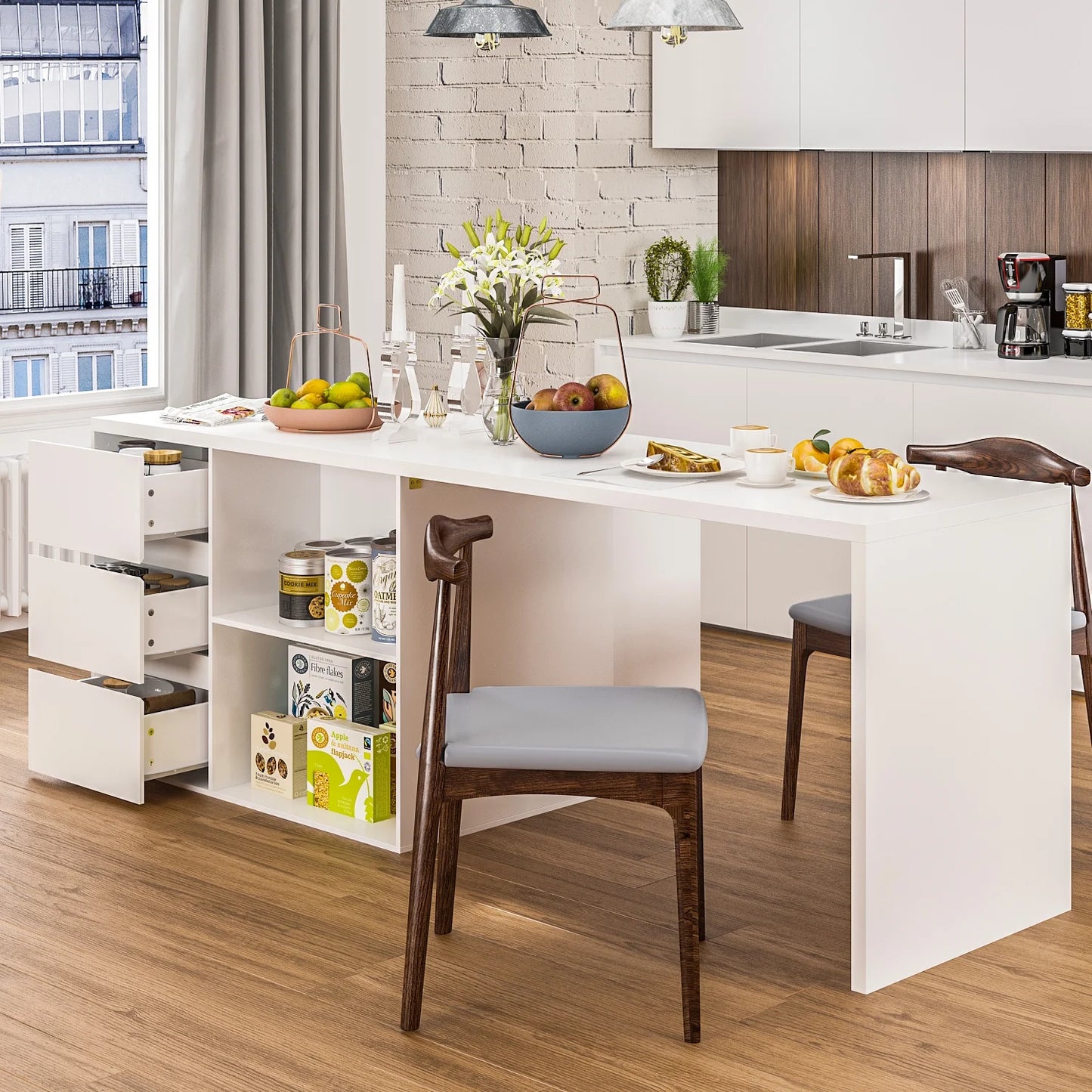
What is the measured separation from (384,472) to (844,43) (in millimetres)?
2486

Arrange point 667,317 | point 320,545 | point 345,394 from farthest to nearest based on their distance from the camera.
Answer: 1. point 667,317
2. point 320,545
3. point 345,394

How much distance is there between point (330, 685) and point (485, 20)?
1399mm

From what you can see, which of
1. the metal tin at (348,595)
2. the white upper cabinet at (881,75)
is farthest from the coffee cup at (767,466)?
the white upper cabinet at (881,75)

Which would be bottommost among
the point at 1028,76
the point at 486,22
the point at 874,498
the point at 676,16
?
the point at 874,498

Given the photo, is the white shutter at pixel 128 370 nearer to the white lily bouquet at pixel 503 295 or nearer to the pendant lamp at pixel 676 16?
the white lily bouquet at pixel 503 295

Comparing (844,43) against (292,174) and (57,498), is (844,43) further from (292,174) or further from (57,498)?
(57,498)

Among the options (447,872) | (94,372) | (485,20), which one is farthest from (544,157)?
(447,872)

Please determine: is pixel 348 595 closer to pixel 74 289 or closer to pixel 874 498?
pixel 874 498

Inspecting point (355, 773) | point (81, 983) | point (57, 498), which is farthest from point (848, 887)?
point (57, 498)

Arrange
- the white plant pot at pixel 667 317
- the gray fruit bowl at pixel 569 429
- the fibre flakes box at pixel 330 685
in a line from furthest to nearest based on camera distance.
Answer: the white plant pot at pixel 667 317, the fibre flakes box at pixel 330 685, the gray fruit bowl at pixel 569 429

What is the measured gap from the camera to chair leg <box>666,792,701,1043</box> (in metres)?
2.42

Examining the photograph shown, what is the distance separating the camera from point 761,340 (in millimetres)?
5516

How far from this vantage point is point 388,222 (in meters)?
5.78

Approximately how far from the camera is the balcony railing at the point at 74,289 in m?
5.14
